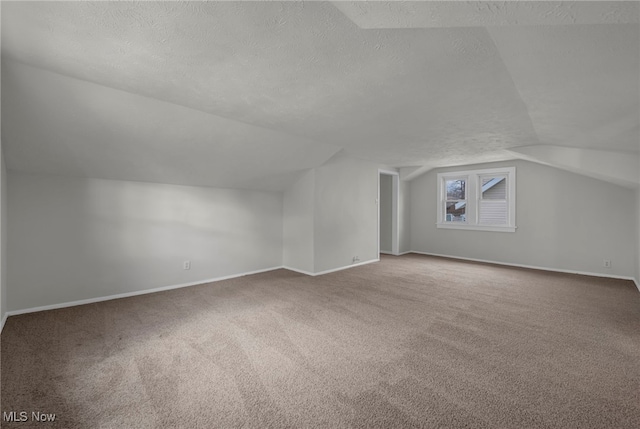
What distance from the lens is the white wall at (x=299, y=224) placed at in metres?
5.19

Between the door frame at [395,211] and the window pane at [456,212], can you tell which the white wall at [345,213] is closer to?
the door frame at [395,211]

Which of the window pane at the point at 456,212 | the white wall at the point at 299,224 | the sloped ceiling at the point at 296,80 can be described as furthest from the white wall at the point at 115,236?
the window pane at the point at 456,212

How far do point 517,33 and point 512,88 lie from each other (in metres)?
0.92

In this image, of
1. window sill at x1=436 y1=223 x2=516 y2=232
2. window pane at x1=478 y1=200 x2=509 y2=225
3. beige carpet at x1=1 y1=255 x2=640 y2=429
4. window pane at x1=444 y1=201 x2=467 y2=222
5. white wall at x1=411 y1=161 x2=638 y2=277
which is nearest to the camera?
beige carpet at x1=1 y1=255 x2=640 y2=429

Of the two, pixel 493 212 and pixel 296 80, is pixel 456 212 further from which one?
pixel 296 80

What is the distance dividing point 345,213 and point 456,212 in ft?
10.7

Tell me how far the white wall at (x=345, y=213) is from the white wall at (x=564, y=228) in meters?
2.43

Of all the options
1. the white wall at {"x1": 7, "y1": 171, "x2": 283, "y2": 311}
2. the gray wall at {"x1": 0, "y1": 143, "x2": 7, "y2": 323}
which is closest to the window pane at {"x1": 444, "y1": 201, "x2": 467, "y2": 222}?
the white wall at {"x1": 7, "y1": 171, "x2": 283, "y2": 311}

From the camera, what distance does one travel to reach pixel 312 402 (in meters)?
1.75

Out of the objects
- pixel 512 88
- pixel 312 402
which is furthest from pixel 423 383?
pixel 512 88

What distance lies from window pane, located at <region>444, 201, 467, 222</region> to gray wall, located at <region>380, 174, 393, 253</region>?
1.45 m

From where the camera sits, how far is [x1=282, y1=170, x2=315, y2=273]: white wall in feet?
17.0

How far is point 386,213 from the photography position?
7.91 m

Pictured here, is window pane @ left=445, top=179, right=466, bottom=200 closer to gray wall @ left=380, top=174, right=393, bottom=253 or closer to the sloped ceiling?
gray wall @ left=380, top=174, right=393, bottom=253
